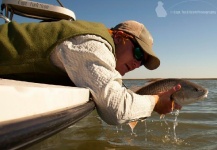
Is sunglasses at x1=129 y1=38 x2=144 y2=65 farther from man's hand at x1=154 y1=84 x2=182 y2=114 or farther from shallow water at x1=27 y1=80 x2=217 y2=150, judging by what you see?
shallow water at x1=27 y1=80 x2=217 y2=150

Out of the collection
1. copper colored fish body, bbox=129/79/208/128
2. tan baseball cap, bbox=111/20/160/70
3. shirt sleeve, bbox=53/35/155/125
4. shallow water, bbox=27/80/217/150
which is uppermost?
tan baseball cap, bbox=111/20/160/70

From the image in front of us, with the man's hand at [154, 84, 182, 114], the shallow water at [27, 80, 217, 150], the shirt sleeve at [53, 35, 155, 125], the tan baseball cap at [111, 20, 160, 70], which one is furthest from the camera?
the shallow water at [27, 80, 217, 150]

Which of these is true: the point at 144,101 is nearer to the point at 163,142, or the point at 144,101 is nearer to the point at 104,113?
the point at 104,113

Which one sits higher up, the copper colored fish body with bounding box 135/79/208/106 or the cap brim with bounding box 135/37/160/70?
the cap brim with bounding box 135/37/160/70

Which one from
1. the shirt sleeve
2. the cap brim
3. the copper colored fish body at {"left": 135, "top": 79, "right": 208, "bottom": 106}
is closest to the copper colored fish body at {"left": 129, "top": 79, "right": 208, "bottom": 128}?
the copper colored fish body at {"left": 135, "top": 79, "right": 208, "bottom": 106}

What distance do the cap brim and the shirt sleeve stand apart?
0.95 meters

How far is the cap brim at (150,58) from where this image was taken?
327 centimetres

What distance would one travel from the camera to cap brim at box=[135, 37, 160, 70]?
3.27 metres

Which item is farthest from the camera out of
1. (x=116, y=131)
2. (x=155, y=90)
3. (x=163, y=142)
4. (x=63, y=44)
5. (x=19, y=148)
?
(x=116, y=131)

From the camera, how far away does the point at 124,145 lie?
4469mm

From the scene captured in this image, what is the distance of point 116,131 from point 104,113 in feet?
11.3

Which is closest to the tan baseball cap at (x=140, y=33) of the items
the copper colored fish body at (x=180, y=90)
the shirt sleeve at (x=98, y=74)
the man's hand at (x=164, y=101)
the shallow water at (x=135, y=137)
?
the copper colored fish body at (x=180, y=90)

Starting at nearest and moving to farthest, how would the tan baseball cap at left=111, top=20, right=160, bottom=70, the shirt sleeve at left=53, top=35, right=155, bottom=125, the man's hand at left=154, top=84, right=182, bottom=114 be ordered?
the shirt sleeve at left=53, top=35, right=155, bottom=125 → the man's hand at left=154, top=84, right=182, bottom=114 → the tan baseball cap at left=111, top=20, right=160, bottom=70

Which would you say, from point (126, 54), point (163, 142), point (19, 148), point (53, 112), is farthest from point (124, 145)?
point (19, 148)
